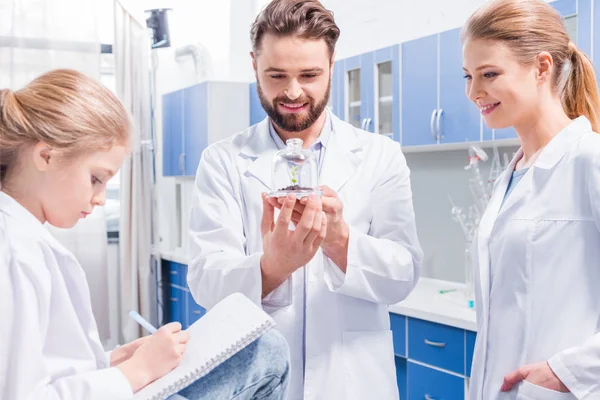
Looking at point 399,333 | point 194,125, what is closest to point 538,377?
point 399,333

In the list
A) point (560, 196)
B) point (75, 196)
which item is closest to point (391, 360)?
point (560, 196)

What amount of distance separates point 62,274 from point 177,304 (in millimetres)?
4002

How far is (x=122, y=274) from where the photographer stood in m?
4.84

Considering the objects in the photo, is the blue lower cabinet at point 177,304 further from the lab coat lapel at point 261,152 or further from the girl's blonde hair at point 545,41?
the girl's blonde hair at point 545,41

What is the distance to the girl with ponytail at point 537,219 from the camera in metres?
1.30

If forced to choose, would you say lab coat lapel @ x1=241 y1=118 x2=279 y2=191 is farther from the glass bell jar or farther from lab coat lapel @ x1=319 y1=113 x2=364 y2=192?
lab coat lapel @ x1=319 y1=113 x2=364 y2=192

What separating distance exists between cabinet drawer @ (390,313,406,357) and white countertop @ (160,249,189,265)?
6.82 feet

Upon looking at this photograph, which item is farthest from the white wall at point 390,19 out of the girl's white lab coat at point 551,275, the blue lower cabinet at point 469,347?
the girl's white lab coat at point 551,275

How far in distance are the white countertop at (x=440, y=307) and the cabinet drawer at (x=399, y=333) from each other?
4 centimetres

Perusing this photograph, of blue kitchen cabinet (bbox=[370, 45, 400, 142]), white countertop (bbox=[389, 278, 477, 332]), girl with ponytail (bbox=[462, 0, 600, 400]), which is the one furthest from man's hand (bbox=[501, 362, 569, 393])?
blue kitchen cabinet (bbox=[370, 45, 400, 142])

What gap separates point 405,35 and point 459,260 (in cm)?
132

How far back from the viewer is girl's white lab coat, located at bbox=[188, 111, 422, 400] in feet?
5.01

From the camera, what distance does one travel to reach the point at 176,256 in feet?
15.9

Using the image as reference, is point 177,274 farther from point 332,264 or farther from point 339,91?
point 332,264
